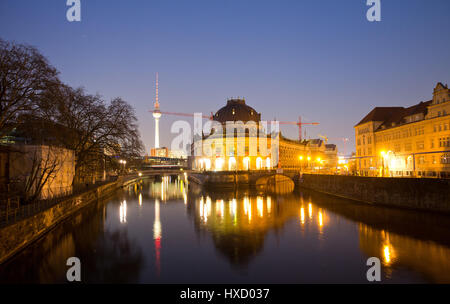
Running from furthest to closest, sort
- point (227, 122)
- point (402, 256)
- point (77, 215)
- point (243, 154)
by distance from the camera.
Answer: point (227, 122) → point (243, 154) → point (77, 215) → point (402, 256)

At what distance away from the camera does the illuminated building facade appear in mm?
44906

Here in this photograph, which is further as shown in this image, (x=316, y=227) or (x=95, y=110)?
(x=95, y=110)

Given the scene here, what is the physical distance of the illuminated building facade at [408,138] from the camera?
44.9 m

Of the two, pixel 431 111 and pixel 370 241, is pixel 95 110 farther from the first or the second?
pixel 431 111

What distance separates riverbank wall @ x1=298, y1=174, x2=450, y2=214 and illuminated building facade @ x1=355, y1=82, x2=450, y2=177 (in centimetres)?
240

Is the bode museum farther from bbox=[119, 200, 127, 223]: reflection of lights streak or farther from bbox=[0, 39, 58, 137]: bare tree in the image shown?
bbox=[0, 39, 58, 137]: bare tree

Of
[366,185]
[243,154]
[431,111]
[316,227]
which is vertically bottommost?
[316,227]

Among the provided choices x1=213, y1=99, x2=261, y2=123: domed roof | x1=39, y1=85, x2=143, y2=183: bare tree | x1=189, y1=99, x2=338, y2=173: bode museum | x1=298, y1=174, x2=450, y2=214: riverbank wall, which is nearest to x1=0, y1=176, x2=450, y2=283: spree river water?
x1=298, y1=174, x2=450, y2=214: riverbank wall

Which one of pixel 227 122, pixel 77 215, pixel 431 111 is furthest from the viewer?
pixel 227 122

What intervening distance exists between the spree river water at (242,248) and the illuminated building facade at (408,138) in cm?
1240

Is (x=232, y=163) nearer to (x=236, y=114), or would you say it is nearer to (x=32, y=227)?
(x=236, y=114)

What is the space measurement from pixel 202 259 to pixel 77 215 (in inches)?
728

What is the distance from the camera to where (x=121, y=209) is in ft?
120
